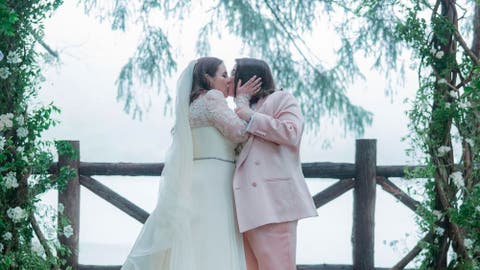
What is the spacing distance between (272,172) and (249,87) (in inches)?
17.8

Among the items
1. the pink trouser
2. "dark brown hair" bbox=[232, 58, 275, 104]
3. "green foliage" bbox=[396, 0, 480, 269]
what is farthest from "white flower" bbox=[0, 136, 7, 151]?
"green foliage" bbox=[396, 0, 480, 269]

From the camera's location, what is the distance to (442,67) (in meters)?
5.28

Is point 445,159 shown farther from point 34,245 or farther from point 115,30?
point 115,30

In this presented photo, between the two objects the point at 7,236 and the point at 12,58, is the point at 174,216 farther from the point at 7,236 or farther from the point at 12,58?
the point at 12,58

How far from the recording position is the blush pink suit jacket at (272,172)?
4.32m

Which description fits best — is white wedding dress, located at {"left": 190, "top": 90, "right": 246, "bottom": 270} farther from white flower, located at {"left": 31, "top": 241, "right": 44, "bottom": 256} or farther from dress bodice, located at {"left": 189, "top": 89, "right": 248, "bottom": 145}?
white flower, located at {"left": 31, "top": 241, "right": 44, "bottom": 256}

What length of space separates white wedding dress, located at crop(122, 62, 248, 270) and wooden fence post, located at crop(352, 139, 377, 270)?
6.50 ft

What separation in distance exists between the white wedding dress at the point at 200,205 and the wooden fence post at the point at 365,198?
78.0 inches

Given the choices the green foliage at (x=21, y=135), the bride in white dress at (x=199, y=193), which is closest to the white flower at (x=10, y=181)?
the green foliage at (x=21, y=135)

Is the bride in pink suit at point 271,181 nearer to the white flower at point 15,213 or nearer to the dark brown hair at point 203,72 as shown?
the dark brown hair at point 203,72

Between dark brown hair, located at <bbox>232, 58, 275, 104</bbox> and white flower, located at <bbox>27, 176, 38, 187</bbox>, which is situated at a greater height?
dark brown hair, located at <bbox>232, 58, 275, 104</bbox>

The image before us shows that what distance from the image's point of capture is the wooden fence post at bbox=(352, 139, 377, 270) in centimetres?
621

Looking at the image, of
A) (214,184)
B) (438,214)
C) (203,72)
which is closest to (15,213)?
(214,184)

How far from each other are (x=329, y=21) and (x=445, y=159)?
11.6ft
